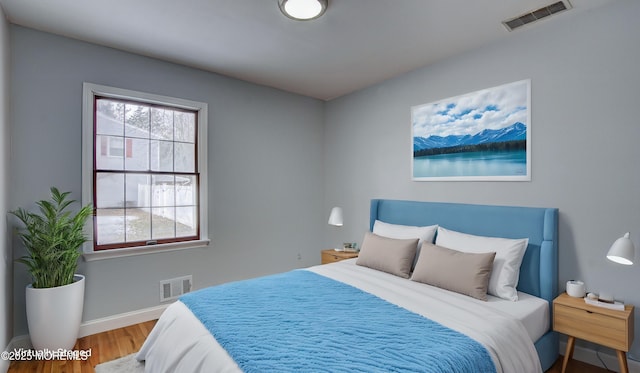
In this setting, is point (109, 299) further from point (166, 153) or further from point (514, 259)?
point (514, 259)

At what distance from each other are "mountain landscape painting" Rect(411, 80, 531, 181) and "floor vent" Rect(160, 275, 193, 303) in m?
2.76

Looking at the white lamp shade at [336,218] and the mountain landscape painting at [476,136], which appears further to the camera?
the white lamp shade at [336,218]

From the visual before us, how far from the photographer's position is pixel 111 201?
3049mm

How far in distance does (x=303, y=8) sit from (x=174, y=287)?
2.97 meters

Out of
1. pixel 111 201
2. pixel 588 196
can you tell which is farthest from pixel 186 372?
pixel 588 196

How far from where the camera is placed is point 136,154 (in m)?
3.18

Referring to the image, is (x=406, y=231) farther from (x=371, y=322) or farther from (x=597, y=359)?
(x=597, y=359)

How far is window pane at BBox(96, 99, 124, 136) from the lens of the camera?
2992mm

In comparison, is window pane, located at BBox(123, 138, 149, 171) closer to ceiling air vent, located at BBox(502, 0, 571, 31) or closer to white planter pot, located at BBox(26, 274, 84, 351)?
white planter pot, located at BBox(26, 274, 84, 351)

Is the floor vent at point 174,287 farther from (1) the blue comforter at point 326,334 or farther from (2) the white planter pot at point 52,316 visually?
(1) the blue comforter at point 326,334

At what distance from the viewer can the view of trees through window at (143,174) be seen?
3.02 metres

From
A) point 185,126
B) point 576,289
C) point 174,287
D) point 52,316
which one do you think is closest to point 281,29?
point 185,126

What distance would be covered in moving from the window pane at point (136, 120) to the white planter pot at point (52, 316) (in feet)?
4.85

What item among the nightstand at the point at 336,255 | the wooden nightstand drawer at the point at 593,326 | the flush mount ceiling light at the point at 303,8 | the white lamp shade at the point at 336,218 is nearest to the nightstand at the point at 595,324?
the wooden nightstand drawer at the point at 593,326
